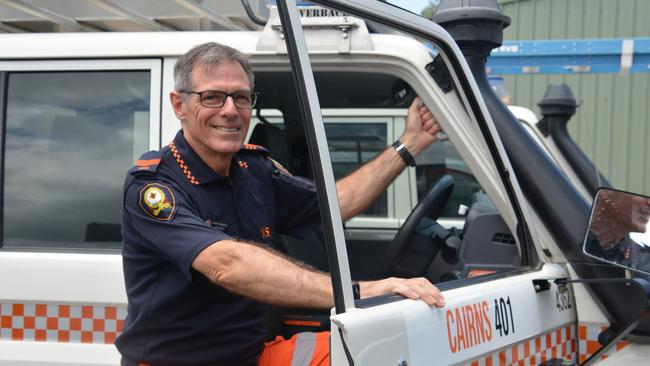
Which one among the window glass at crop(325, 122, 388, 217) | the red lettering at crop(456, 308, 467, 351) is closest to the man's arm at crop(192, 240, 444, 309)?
the red lettering at crop(456, 308, 467, 351)

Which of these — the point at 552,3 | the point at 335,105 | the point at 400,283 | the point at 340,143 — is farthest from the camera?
the point at 552,3

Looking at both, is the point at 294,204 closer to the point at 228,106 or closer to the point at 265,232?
the point at 265,232

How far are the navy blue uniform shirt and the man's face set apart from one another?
0.06 metres

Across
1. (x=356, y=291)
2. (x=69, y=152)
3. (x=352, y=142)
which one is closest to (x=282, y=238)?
(x=69, y=152)

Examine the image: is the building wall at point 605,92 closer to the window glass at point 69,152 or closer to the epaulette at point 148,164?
the window glass at point 69,152

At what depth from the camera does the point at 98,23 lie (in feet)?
9.06

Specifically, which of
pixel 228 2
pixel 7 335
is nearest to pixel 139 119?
pixel 228 2

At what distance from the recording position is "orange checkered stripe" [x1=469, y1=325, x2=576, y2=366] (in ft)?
6.47

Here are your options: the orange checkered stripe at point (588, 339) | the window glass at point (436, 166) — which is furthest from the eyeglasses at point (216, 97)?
the window glass at point (436, 166)

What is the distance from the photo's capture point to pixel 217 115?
195 cm

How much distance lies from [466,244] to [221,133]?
1028 mm

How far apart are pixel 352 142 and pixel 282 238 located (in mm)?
1641

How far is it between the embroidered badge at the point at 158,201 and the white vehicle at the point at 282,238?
1.73 ft

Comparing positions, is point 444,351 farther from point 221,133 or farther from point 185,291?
point 221,133
